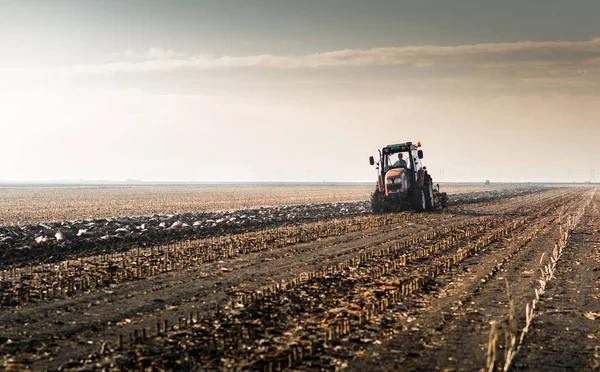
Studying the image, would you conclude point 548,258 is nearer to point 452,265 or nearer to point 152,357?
point 452,265

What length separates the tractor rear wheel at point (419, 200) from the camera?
30.5 metres

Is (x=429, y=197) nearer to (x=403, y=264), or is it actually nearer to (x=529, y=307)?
(x=403, y=264)

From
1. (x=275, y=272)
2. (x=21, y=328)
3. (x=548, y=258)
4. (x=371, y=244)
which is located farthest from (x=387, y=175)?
(x=21, y=328)

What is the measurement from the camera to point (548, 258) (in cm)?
1476

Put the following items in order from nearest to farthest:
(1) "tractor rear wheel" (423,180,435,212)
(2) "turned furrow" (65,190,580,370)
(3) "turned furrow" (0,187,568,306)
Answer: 1. (2) "turned furrow" (65,190,580,370)
2. (3) "turned furrow" (0,187,568,306)
3. (1) "tractor rear wheel" (423,180,435,212)

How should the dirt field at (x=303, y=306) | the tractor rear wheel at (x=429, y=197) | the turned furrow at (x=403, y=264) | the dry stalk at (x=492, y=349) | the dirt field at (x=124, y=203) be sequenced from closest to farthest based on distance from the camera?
1. the dry stalk at (x=492, y=349)
2. the dirt field at (x=303, y=306)
3. the turned furrow at (x=403, y=264)
4. the tractor rear wheel at (x=429, y=197)
5. the dirt field at (x=124, y=203)

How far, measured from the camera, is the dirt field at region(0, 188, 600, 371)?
7051 mm

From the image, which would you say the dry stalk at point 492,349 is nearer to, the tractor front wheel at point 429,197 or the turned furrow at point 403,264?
the turned furrow at point 403,264

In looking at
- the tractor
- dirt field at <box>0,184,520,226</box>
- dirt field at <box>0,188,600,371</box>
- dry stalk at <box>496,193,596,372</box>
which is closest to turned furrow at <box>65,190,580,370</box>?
dirt field at <box>0,188,600,371</box>

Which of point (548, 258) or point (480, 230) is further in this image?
point (480, 230)

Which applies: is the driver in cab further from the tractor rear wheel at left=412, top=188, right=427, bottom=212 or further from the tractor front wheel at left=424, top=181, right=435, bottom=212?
the tractor front wheel at left=424, top=181, right=435, bottom=212

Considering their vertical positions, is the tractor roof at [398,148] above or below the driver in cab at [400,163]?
above

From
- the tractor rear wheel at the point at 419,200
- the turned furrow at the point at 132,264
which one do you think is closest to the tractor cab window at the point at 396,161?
the tractor rear wheel at the point at 419,200

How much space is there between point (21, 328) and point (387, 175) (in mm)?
23966
